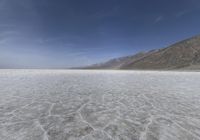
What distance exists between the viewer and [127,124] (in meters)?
3.80

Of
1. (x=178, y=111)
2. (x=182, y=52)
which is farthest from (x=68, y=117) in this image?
(x=182, y=52)

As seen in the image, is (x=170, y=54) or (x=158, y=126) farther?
(x=170, y=54)

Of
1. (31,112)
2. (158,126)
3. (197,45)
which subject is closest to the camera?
(158,126)

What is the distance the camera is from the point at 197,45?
71375 mm

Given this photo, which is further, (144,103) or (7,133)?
(144,103)

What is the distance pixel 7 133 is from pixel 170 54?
3447 inches

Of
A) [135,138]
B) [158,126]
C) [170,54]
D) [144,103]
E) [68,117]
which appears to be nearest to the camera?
[135,138]

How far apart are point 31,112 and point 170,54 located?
283 ft

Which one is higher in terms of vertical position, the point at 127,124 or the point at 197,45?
the point at 197,45

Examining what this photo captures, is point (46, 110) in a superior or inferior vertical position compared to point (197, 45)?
inferior

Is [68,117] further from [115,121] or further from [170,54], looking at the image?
[170,54]

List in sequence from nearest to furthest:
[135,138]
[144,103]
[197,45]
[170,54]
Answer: [135,138] → [144,103] → [197,45] → [170,54]

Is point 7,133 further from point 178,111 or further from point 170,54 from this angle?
point 170,54

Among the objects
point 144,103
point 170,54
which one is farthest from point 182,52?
point 144,103
